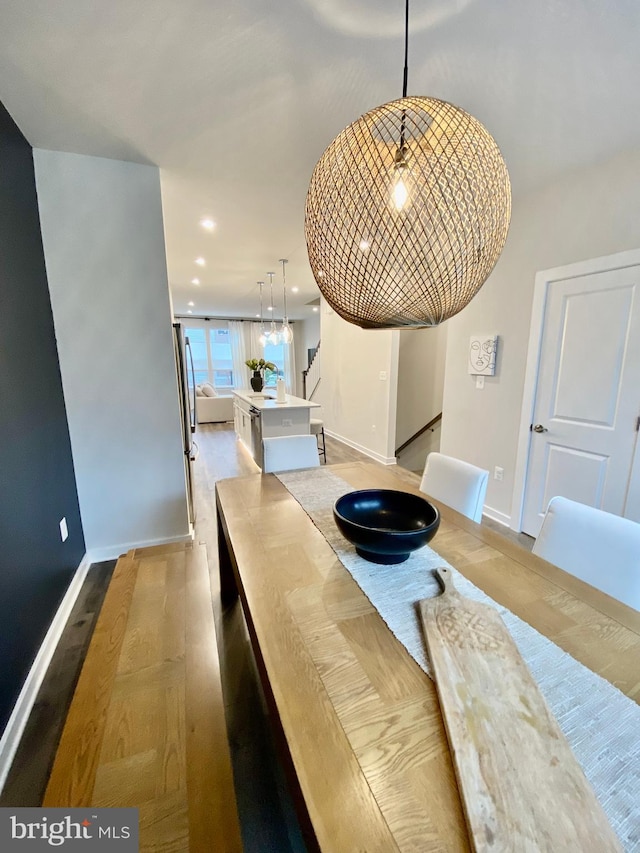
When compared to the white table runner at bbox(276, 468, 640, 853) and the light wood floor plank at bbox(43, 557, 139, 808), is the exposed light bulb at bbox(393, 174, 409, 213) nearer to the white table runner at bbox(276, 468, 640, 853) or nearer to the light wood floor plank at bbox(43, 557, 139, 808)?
the white table runner at bbox(276, 468, 640, 853)

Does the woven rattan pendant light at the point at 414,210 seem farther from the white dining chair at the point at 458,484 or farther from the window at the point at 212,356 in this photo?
the window at the point at 212,356

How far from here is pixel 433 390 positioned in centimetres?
523

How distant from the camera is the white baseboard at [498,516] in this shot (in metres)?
2.96

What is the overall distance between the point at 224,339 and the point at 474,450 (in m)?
8.72

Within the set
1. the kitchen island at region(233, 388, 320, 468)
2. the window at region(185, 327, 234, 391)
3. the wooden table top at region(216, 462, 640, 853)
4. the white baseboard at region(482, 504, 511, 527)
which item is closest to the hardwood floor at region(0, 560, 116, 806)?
the wooden table top at region(216, 462, 640, 853)

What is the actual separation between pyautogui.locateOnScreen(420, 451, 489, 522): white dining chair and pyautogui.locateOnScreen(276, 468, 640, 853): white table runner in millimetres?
537

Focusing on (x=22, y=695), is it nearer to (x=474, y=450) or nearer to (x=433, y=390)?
(x=474, y=450)

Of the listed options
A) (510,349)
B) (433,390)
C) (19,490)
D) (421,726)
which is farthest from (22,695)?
(433,390)

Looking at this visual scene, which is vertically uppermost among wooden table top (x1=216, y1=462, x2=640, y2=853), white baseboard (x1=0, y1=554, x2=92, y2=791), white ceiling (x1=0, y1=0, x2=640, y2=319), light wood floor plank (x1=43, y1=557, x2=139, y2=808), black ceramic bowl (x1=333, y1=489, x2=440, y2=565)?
white ceiling (x1=0, y1=0, x2=640, y2=319)

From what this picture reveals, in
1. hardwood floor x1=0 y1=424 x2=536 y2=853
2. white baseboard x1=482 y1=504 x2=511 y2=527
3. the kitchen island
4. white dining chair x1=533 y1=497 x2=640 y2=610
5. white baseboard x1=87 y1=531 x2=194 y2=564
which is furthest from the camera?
the kitchen island

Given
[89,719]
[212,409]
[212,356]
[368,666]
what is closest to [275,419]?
[89,719]

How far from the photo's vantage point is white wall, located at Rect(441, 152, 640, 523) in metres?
2.12

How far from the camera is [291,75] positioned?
1.49 metres

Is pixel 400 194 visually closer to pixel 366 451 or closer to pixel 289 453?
pixel 289 453
